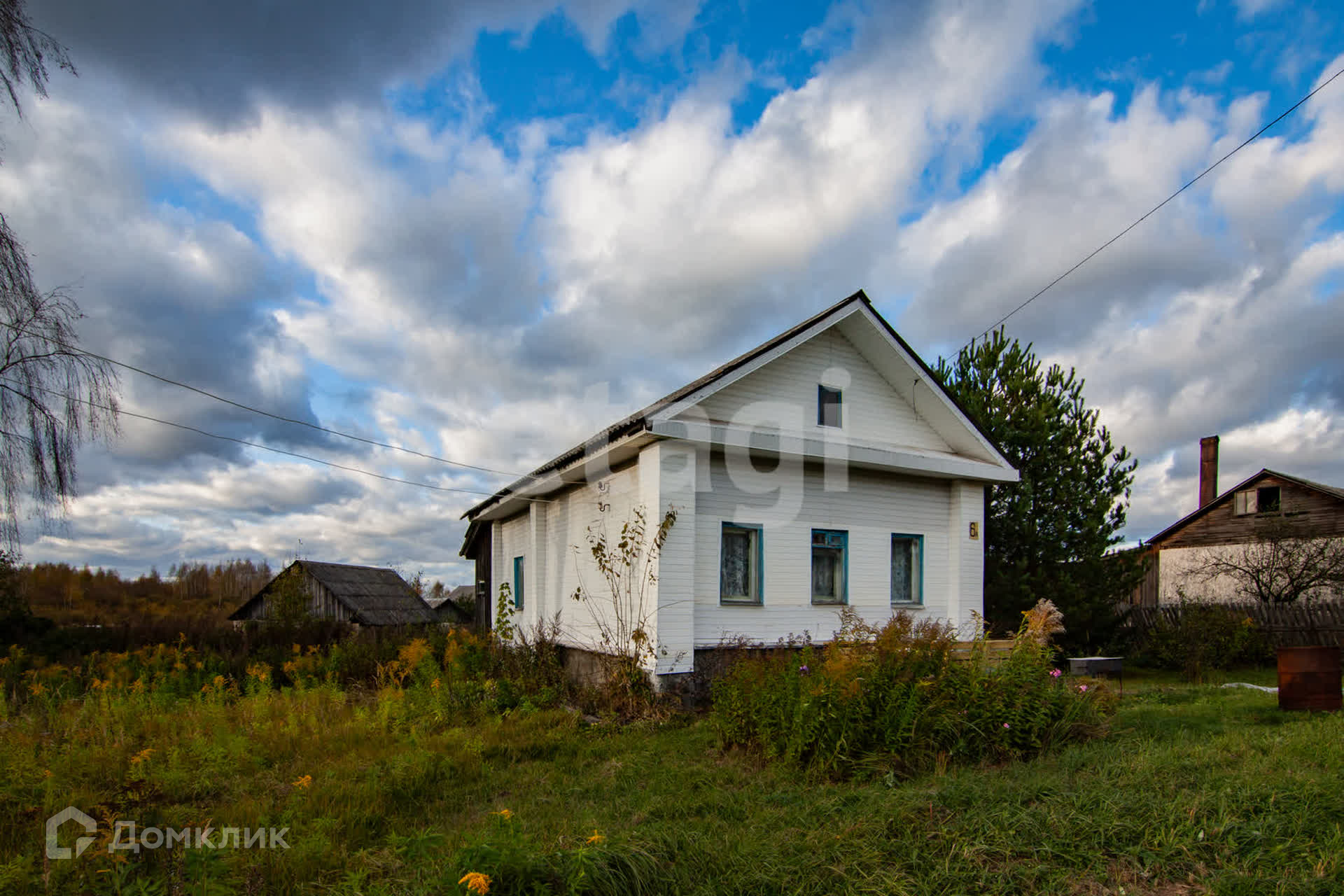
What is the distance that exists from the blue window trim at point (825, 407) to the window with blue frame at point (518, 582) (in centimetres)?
816

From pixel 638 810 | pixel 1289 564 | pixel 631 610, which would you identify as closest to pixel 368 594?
pixel 631 610

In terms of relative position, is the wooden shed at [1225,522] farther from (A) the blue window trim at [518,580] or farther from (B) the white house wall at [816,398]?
(A) the blue window trim at [518,580]

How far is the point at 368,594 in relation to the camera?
27047 mm

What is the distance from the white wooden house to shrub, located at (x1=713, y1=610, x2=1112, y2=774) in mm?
3232

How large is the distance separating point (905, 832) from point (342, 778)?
419 cm

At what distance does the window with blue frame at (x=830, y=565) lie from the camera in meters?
11.5

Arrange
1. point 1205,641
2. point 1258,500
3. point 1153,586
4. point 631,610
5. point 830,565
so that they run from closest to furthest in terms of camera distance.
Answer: point 631,610 < point 830,565 < point 1205,641 < point 1258,500 < point 1153,586

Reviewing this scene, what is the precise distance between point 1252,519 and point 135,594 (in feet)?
134

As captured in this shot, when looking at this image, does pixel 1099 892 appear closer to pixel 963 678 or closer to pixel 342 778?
pixel 963 678

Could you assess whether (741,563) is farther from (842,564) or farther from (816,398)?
(816,398)

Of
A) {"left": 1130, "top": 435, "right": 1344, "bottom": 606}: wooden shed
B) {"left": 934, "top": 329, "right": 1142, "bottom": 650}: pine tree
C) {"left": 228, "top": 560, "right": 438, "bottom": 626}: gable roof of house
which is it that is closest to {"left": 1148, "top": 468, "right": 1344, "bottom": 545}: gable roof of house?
{"left": 1130, "top": 435, "right": 1344, "bottom": 606}: wooden shed

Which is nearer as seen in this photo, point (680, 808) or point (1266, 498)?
point (680, 808)

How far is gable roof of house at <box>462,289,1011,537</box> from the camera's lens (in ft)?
32.8

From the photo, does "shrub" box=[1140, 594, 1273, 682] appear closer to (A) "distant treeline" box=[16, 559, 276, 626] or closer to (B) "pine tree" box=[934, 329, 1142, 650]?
(B) "pine tree" box=[934, 329, 1142, 650]
